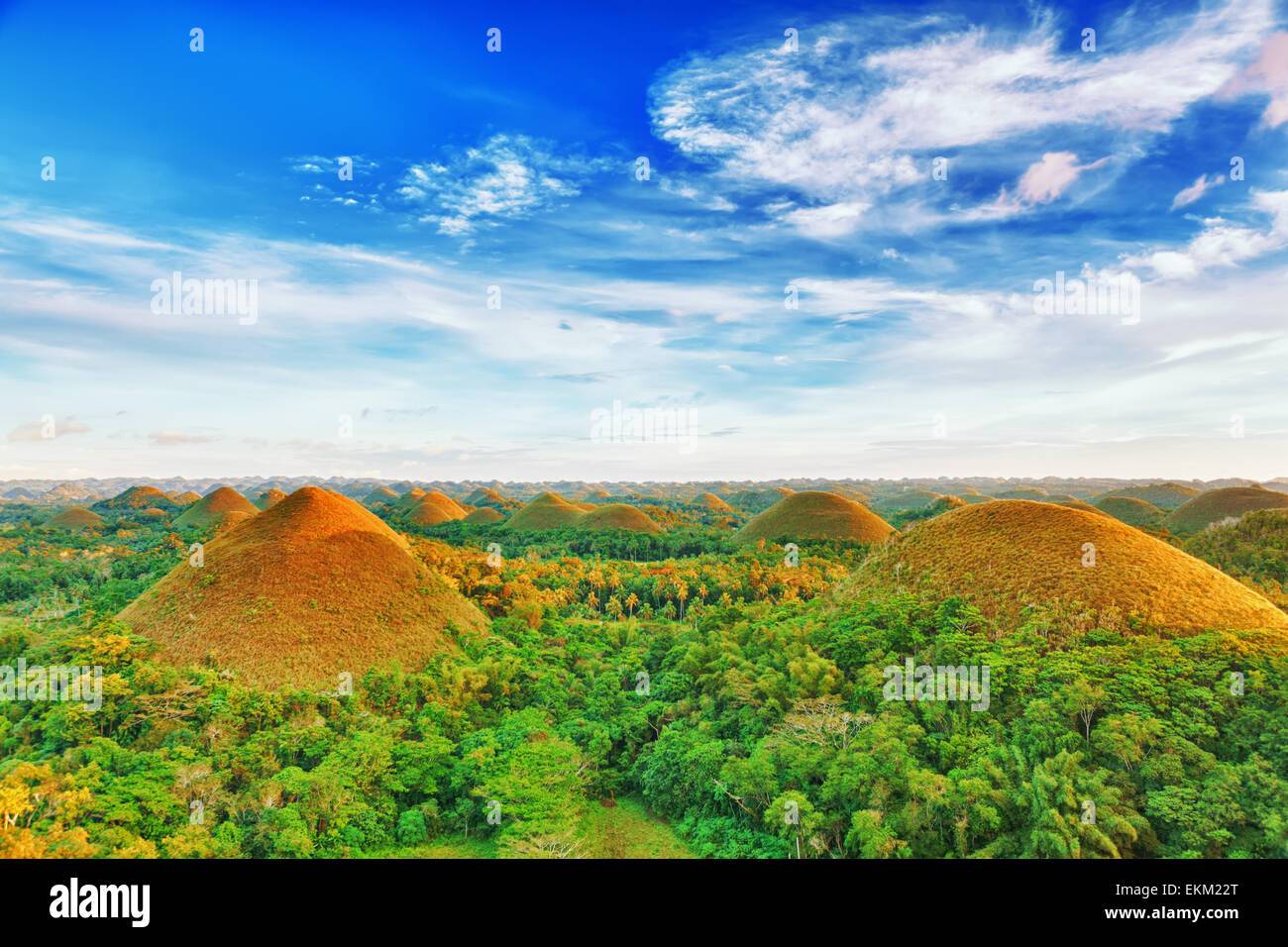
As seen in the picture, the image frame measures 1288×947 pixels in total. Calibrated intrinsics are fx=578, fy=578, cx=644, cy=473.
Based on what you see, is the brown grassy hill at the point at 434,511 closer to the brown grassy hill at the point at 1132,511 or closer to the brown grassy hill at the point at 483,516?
the brown grassy hill at the point at 483,516

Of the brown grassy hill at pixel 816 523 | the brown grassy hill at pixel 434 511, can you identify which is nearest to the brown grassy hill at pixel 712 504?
the brown grassy hill at pixel 816 523

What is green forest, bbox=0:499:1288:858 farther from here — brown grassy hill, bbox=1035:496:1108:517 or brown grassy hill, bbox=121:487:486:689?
brown grassy hill, bbox=1035:496:1108:517

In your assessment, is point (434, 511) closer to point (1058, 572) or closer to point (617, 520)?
point (617, 520)

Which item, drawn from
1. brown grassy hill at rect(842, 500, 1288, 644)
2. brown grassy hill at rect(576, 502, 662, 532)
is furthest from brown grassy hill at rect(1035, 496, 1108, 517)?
brown grassy hill at rect(576, 502, 662, 532)

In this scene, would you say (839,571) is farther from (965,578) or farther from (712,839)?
(712,839)

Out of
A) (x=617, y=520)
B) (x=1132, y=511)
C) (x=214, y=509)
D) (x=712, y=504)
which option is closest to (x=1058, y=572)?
(x=617, y=520)

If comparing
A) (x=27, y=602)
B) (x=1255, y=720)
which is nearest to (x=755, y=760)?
(x=1255, y=720)

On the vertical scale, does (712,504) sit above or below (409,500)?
below
